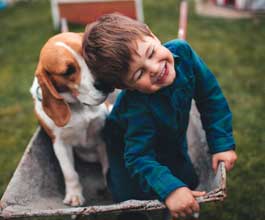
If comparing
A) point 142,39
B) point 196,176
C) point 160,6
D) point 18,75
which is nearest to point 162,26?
point 160,6

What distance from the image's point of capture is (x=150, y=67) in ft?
5.76

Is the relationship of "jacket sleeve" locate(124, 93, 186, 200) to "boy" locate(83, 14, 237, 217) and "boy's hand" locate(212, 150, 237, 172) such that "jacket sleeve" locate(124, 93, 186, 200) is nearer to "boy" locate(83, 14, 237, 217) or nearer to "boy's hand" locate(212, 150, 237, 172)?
"boy" locate(83, 14, 237, 217)

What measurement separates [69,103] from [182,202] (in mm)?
779

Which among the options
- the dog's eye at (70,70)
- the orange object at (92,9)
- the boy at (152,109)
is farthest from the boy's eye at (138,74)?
the orange object at (92,9)

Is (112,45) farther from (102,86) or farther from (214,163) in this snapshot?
(214,163)

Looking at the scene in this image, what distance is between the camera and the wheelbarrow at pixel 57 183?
5.19ft

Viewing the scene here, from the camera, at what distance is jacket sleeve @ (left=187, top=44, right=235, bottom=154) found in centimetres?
200

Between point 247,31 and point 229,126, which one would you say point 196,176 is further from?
point 247,31

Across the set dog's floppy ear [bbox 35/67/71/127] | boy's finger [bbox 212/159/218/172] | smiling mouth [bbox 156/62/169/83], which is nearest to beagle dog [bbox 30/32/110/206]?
dog's floppy ear [bbox 35/67/71/127]

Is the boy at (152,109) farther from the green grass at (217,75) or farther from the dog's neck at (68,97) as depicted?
the green grass at (217,75)

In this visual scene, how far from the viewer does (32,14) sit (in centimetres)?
615

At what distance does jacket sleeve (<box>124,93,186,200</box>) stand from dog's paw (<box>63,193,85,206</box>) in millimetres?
406

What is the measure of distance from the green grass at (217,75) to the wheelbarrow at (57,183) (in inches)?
22.0

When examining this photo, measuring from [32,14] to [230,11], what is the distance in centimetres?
250
